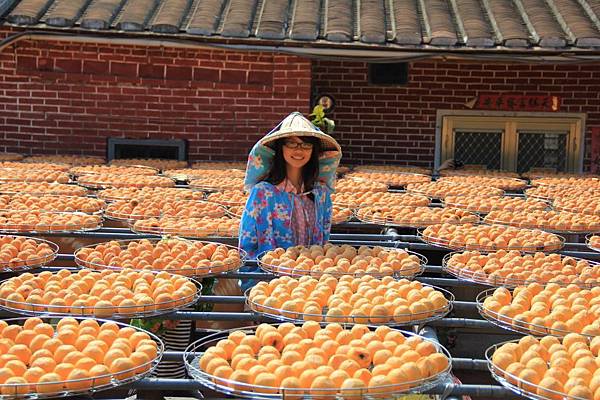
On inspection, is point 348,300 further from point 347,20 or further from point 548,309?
point 347,20

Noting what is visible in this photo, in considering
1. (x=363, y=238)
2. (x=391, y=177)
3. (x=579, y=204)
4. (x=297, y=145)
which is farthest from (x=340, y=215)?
(x=391, y=177)

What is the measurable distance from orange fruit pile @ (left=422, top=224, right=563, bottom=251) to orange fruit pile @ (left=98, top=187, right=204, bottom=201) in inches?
93.2

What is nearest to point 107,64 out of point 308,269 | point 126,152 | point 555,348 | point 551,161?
point 126,152

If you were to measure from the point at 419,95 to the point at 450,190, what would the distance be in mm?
3519

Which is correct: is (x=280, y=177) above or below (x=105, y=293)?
above

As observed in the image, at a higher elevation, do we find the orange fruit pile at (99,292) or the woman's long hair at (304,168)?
the woman's long hair at (304,168)

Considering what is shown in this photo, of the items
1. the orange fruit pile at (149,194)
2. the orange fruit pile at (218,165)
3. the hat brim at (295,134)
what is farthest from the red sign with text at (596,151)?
the hat brim at (295,134)

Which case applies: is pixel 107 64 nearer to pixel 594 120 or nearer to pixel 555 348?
pixel 594 120

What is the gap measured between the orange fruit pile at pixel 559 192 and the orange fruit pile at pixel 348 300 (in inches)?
167

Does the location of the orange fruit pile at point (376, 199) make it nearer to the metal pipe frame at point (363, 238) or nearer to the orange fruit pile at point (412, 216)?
the orange fruit pile at point (412, 216)

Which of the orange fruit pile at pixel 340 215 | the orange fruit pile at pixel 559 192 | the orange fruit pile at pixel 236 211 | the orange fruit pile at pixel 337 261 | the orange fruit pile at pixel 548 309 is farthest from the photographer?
the orange fruit pile at pixel 559 192

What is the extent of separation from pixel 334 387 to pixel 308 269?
1.63 m

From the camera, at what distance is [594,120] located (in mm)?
11180

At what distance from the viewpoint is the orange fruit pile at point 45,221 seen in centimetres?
548
